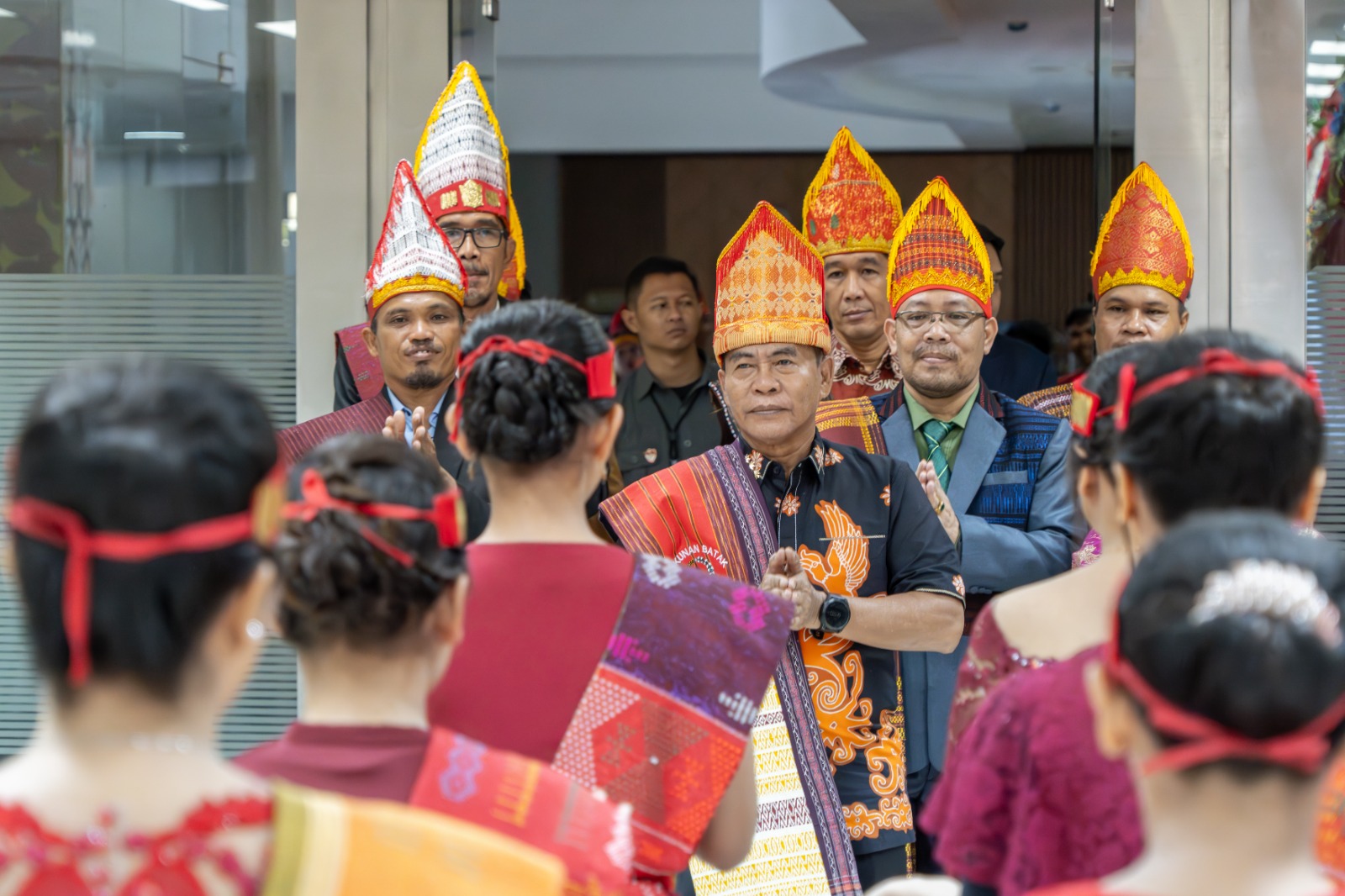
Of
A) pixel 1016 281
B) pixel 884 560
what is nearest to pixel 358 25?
pixel 884 560

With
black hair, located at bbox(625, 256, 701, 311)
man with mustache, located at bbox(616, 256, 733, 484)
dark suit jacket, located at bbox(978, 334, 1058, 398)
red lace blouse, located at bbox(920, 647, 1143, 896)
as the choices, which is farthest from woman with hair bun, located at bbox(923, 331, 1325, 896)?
black hair, located at bbox(625, 256, 701, 311)

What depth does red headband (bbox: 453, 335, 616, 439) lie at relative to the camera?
182 centimetres

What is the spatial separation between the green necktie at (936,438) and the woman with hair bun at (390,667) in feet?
6.44

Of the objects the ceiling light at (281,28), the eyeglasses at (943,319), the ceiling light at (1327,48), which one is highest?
the ceiling light at (281,28)

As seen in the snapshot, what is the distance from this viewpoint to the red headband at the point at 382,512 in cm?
145

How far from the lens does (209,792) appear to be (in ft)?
3.53

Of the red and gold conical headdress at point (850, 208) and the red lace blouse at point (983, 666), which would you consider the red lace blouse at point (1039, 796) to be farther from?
the red and gold conical headdress at point (850, 208)

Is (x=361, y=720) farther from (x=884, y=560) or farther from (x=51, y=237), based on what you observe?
(x=51, y=237)

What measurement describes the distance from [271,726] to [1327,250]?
2.96 meters

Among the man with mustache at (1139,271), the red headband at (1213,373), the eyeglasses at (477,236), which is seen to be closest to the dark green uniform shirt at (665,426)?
the eyeglasses at (477,236)

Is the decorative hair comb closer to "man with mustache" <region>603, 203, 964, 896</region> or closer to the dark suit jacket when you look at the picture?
"man with mustache" <region>603, 203, 964, 896</region>

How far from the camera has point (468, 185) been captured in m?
3.76

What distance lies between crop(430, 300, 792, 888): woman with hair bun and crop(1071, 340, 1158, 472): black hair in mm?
455

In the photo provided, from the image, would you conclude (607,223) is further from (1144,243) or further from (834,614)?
(834,614)
